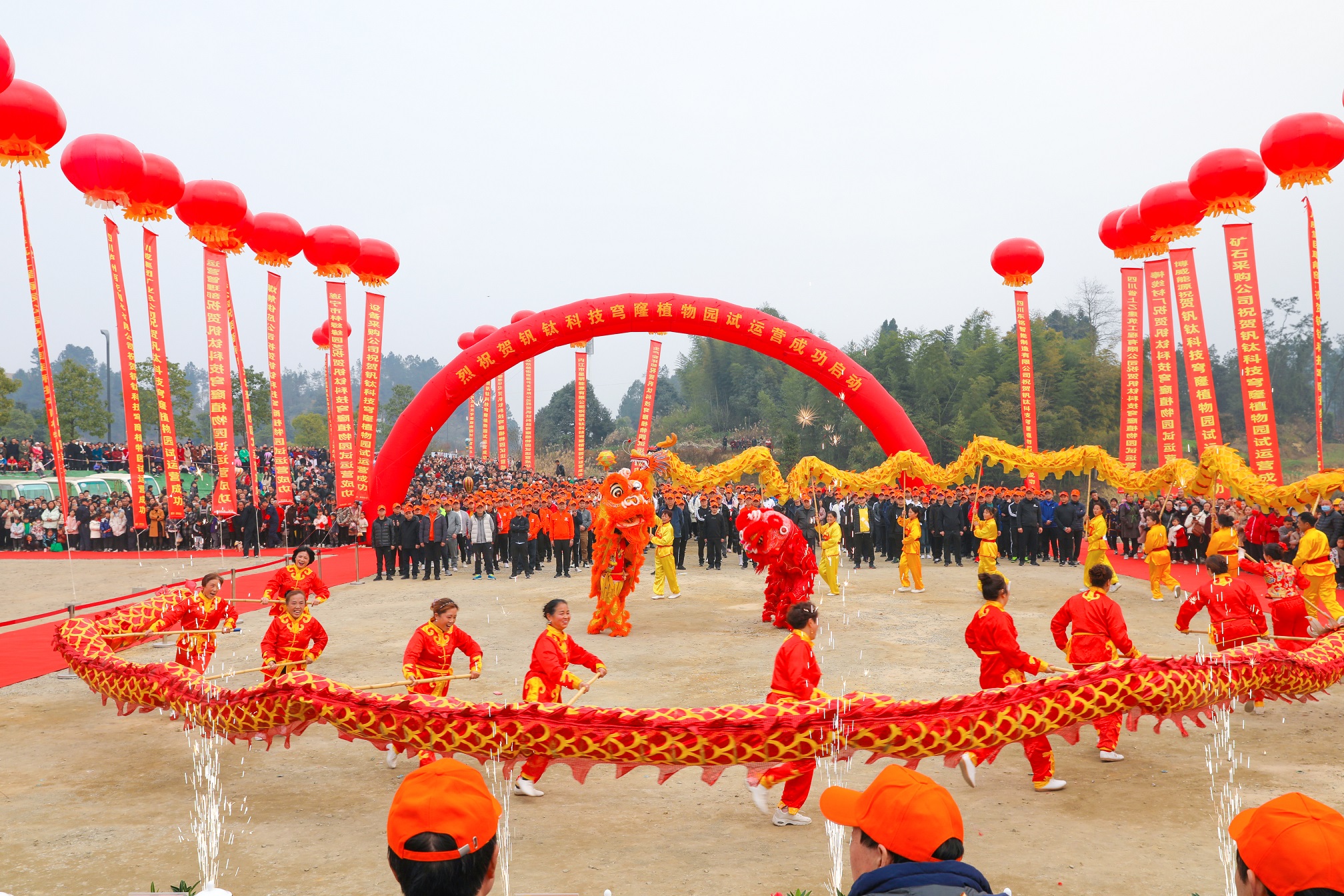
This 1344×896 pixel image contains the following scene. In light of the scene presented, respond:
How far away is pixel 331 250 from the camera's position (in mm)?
18125

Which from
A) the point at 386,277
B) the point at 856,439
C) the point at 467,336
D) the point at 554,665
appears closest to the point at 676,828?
the point at 554,665

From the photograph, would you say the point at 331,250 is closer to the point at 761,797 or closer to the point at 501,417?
the point at 501,417

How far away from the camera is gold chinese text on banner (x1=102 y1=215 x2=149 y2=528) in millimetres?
14891

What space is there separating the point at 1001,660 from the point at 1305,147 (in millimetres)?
10979

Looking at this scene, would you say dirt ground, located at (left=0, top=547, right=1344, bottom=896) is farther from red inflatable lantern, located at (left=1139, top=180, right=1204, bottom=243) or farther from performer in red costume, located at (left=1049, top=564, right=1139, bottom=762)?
red inflatable lantern, located at (left=1139, top=180, right=1204, bottom=243)

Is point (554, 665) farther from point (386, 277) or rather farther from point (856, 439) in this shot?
point (856, 439)

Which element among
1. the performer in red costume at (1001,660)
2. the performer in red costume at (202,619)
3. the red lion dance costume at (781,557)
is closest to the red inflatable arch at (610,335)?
the red lion dance costume at (781,557)

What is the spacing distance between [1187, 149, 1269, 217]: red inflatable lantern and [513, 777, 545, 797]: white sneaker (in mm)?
13185

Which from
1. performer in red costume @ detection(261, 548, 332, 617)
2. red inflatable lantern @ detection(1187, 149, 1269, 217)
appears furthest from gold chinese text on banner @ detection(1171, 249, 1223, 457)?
performer in red costume @ detection(261, 548, 332, 617)

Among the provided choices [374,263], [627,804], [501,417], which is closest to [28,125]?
[374,263]

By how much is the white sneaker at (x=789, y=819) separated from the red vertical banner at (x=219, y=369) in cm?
1492

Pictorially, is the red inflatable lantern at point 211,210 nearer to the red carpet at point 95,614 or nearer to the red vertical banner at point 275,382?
the red vertical banner at point 275,382

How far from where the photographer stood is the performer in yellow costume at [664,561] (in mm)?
11867

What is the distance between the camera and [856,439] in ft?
122
